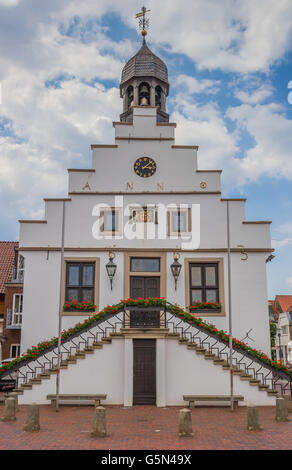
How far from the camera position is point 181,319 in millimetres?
17844

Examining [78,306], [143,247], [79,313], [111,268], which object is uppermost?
[143,247]

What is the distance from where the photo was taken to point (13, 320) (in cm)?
3020

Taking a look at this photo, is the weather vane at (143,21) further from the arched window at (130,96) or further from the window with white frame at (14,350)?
the window with white frame at (14,350)

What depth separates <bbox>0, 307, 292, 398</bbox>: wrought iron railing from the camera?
17234mm

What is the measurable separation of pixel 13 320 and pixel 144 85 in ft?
53.7

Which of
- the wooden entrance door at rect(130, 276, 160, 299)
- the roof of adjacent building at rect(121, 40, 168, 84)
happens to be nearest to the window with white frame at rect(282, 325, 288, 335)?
the roof of adjacent building at rect(121, 40, 168, 84)

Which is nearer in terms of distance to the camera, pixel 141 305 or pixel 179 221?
pixel 141 305

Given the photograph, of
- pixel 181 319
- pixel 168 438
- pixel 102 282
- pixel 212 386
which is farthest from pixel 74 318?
pixel 168 438

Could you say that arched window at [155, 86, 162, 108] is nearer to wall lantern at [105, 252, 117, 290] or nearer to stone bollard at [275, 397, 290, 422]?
wall lantern at [105, 252, 117, 290]

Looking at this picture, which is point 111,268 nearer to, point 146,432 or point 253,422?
point 146,432

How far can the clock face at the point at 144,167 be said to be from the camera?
21156 millimetres

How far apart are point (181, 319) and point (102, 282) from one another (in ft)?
12.8

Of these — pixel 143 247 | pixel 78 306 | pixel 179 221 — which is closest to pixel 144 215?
pixel 143 247

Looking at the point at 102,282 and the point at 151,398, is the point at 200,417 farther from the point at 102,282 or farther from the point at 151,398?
the point at 102,282
